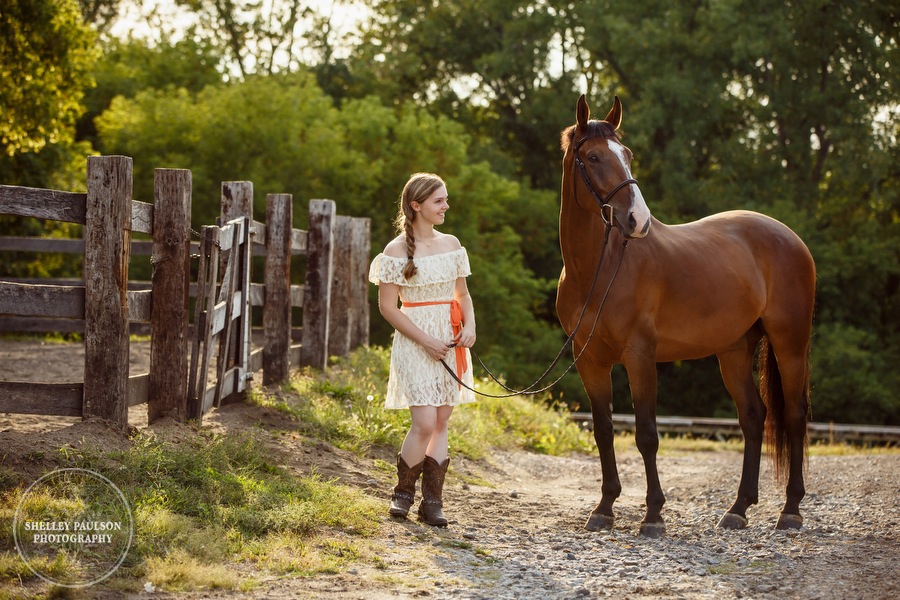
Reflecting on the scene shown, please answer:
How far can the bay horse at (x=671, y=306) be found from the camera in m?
5.50

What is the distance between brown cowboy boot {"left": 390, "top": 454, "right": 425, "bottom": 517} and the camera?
216 inches

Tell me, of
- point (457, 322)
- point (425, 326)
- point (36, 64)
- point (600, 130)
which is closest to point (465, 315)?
point (457, 322)

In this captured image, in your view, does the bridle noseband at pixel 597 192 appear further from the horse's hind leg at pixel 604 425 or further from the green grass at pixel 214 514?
the green grass at pixel 214 514

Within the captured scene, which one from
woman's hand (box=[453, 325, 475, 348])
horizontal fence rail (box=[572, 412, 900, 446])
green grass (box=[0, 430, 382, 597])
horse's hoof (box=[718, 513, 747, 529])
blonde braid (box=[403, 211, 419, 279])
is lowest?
horizontal fence rail (box=[572, 412, 900, 446])

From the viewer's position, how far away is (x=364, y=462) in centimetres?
712

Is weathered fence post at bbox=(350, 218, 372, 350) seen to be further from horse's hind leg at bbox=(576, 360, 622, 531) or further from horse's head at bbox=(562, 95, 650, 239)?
horse's head at bbox=(562, 95, 650, 239)

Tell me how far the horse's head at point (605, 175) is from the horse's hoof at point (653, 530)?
175 cm

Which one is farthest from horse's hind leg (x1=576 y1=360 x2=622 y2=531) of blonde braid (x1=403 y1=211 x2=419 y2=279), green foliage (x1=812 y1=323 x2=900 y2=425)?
green foliage (x1=812 y1=323 x2=900 y2=425)

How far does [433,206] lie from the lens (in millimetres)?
5312

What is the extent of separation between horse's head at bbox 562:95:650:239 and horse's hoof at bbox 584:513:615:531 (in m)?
1.78

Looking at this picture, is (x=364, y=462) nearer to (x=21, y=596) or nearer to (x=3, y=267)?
(x=21, y=596)

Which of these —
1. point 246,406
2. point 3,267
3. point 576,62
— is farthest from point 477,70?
point 246,406

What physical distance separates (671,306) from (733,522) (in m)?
1.47

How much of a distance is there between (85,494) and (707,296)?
12.9 feet
